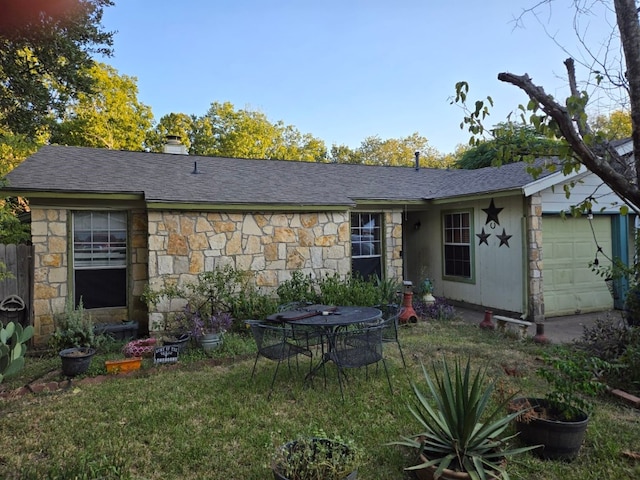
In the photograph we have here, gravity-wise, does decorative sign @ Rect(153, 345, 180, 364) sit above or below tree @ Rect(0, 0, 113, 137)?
below

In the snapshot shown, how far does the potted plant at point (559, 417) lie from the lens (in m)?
3.13

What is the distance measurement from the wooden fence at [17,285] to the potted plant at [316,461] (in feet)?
20.2

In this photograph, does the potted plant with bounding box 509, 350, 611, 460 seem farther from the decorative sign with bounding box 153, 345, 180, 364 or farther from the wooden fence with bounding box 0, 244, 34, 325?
the wooden fence with bounding box 0, 244, 34, 325

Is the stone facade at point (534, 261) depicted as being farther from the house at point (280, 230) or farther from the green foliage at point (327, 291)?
the green foliage at point (327, 291)

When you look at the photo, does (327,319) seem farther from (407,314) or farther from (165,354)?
(407,314)

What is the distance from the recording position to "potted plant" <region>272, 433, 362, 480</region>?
2.48m

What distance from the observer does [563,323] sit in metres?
7.95

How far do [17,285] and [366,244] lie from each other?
7.02m

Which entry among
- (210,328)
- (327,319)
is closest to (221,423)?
(327,319)

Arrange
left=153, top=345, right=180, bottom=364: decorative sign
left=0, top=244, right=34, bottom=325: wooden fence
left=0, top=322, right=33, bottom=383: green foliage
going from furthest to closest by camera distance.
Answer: left=0, top=244, right=34, bottom=325: wooden fence, left=153, top=345, right=180, bottom=364: decorative sign, left=0, top=322, right=33, bottom=383: green foliage

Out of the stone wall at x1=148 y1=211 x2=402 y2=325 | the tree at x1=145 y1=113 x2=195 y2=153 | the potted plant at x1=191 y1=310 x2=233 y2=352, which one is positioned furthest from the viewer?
the tree at x1=145 y1=113 x2=195 y2=153

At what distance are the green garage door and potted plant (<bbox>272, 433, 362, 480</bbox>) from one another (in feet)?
23.7

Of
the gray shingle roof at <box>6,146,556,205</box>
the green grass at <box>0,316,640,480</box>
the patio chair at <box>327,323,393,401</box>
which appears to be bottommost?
the green grass at <box>0,316,640,480</box>

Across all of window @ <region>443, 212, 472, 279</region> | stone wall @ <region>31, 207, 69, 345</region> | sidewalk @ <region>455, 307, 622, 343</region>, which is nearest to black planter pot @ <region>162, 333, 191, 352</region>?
stone wall @ <region>31, 207, 69, 345</region>
